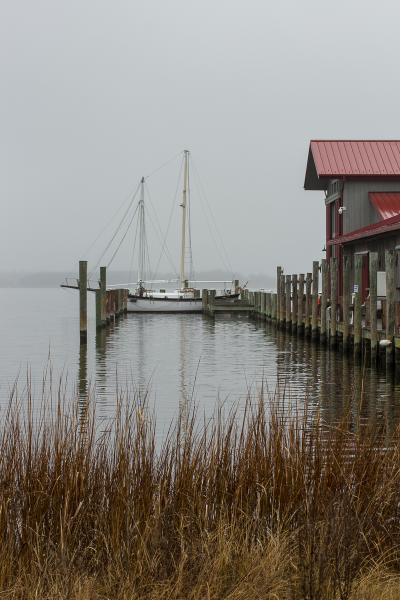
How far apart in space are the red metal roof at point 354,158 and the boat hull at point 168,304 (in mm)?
22695

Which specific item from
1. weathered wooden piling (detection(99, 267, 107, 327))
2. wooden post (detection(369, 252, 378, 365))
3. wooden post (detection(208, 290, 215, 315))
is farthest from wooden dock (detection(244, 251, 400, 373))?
wooden post (detection(208, 290, 215, 315))

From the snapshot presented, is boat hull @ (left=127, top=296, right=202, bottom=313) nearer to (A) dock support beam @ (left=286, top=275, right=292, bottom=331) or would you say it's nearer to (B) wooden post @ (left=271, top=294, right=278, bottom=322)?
(B) wooden post @ (left=271, top=294, right=278, bottom=322)

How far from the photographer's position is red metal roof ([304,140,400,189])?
119 feet

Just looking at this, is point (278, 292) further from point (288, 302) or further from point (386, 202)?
point (386, 202)

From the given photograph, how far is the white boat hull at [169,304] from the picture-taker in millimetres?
60969

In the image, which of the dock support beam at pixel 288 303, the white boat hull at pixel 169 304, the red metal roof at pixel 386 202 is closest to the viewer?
the red metal roof at pixel 386 202

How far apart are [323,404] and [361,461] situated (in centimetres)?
1117

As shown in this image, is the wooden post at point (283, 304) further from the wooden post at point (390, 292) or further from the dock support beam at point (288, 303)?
the wooden post at point (390, 292)

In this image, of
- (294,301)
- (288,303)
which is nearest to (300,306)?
(294,301)

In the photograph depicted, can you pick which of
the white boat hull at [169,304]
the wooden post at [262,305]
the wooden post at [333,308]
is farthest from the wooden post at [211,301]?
the wooden post at [333,308]

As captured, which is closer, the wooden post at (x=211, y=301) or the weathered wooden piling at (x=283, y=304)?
the weathered wooden piling at (x=283, y=304)

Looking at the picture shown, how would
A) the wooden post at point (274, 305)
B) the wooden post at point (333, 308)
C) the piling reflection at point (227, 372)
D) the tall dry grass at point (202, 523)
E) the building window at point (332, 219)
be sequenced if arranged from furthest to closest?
the wooden post at point (274, 305), the building window at point (332, 219), the wooden post at point (333, 308), the piling reflection at point (227, 372), the tall dry grass at point (202, 523)

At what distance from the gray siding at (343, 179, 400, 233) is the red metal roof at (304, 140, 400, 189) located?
440mm

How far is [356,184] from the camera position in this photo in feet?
119
